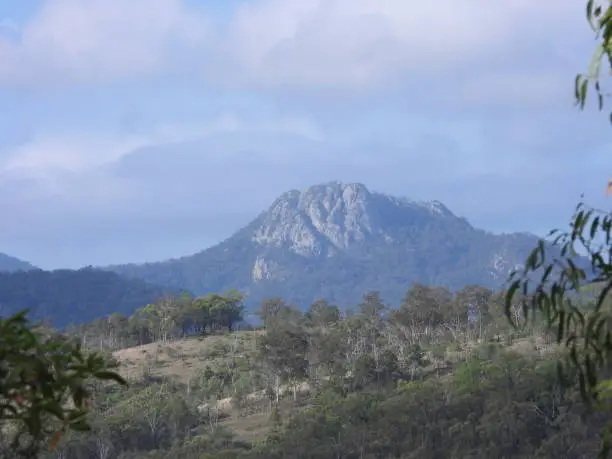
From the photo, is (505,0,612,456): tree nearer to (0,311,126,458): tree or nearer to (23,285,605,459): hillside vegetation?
(0,311,126,458): tree

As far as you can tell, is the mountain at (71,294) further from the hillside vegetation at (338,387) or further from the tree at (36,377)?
the tree at (36,377)

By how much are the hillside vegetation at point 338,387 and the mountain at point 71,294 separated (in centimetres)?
9257

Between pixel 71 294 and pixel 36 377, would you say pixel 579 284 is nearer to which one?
pixel 36 377

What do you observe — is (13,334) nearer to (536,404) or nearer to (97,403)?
(536,404)

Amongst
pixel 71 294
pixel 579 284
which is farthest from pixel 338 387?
pixel 71 294

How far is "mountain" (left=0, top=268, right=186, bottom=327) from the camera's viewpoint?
511 ft

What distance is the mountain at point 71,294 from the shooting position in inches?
6132

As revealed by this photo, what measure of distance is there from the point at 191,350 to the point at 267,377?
50.4 ft

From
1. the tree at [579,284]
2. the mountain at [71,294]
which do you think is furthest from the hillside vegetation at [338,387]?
the mountain at [71,294]

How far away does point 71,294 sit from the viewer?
536ft

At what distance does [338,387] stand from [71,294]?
13164 centimetres

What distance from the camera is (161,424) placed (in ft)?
119

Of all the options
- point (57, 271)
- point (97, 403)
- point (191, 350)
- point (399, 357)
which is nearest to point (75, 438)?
point (97, 403)

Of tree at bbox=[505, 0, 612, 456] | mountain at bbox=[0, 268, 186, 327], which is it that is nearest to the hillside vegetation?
tree at bbox=[505, 0, 612, 456]
